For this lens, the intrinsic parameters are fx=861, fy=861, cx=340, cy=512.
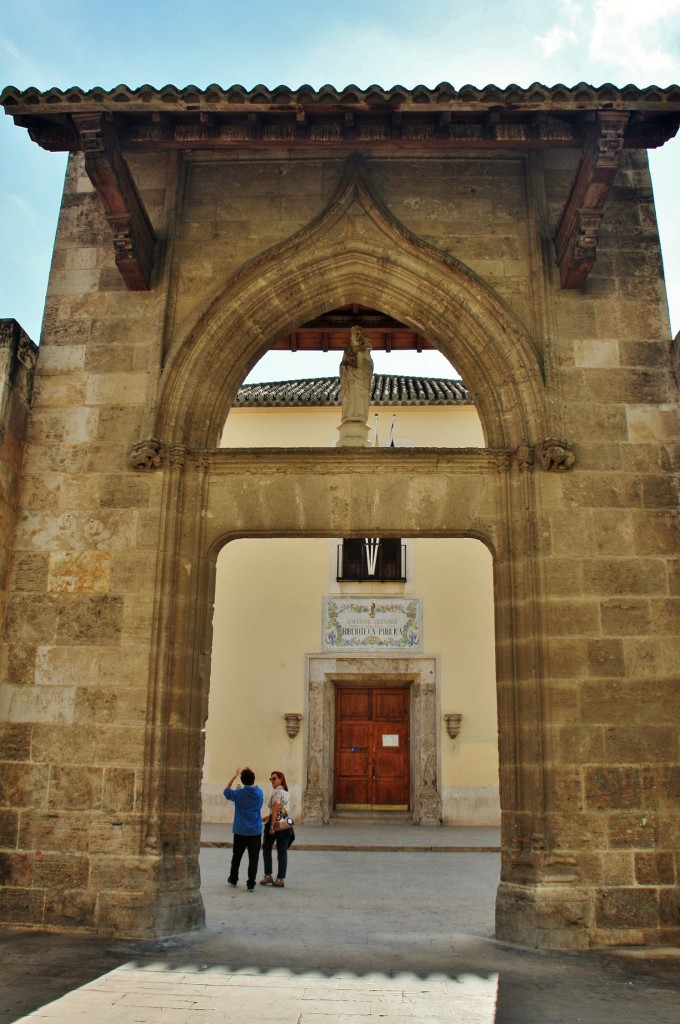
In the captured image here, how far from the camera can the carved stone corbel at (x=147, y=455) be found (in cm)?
630

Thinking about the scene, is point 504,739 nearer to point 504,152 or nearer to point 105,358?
point 105,358

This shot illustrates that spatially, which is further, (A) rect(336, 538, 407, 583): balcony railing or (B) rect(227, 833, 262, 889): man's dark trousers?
(A) rect(336, 538, 407, 583): balcony railing

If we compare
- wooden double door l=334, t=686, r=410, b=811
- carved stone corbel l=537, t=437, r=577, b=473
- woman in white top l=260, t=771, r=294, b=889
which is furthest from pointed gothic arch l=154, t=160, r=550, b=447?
wooden double door l=334, t=686, r=410, b=811

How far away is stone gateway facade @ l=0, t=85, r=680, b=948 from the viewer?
18.6ft

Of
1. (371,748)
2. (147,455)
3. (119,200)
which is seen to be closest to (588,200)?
(119,200)

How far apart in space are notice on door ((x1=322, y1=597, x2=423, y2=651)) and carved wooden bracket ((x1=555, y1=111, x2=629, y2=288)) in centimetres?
908

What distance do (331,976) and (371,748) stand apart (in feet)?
33.9

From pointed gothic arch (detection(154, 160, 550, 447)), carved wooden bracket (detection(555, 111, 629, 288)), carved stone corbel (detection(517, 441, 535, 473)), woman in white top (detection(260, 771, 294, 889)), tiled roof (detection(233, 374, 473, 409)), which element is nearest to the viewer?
carved wooden bracket (detection(555, 111, 629, 288))

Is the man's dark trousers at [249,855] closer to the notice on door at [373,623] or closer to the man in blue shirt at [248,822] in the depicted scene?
the man in blue shirt at [248,822]

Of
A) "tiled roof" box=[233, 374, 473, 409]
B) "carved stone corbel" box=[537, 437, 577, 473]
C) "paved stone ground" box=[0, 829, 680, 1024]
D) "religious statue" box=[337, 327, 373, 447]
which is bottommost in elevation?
"paved stone ground" box=[0, 829, 680, 1024]

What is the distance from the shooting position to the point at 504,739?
5.95 metres

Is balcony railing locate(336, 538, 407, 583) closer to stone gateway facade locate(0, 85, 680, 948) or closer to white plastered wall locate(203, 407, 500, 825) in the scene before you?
white plastered wall locate(203, 407, 500, 825)

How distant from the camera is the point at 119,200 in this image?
625 cm

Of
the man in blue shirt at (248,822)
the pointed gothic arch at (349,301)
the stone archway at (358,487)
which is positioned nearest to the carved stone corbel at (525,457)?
the stone archway at (358,487)
